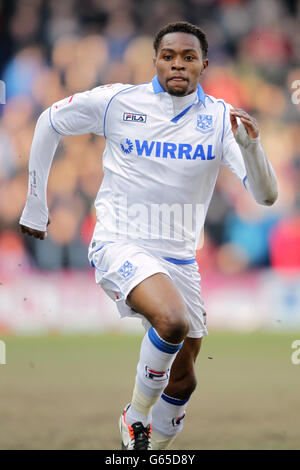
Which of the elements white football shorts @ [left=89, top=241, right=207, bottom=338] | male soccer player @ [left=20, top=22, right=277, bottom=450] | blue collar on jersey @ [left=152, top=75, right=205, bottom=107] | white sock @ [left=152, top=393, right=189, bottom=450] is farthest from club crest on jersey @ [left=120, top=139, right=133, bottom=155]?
white sock @ [left=152, top=393, right=189, bottom=450]

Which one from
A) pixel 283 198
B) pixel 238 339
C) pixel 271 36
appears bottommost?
pixel 238 339

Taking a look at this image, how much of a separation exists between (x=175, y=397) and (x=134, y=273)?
3.33 feet

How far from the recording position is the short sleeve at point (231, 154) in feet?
14.1

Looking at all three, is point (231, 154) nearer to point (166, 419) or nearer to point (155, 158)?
point (155, 158)

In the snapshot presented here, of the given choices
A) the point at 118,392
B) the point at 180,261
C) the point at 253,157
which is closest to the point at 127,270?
the point at 180,261

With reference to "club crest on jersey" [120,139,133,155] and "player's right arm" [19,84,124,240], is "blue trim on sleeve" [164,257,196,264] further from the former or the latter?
"player's right arm" [19,84,124,240]

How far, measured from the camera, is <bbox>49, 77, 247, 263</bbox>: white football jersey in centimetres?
431

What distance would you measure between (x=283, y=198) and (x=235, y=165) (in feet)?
24.1

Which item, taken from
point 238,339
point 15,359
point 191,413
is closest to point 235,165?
point 191,413

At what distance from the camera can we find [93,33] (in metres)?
13.2

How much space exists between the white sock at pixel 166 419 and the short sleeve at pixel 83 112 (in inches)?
63.0

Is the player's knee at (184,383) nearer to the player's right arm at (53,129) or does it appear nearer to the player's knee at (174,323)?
the player's knee at (174,323)

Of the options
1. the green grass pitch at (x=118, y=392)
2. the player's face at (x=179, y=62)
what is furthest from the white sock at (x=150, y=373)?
the player's face at (x=179, y=62)

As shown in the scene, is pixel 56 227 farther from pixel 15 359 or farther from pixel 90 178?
pixel 15 359
